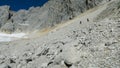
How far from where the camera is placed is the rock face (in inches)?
2304

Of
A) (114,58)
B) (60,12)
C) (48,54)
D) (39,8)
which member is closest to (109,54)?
Result: (114,58)

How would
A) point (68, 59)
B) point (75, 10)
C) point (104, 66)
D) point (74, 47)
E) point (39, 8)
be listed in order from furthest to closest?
point (39, 8) < point (75, 10) < point (74, 47) < point (68, 59) < point (104, 66)

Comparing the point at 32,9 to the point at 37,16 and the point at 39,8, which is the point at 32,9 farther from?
the point at 37,16

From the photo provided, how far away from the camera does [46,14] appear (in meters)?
79.7

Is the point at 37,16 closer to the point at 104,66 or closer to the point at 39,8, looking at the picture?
the point at 39,8

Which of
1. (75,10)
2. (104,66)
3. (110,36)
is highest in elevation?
(75,10)

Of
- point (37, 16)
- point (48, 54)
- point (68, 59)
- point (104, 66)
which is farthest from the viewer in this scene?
point (37, 16)

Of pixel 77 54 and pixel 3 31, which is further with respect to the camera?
pixel 3 31

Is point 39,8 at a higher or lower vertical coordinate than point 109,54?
higher

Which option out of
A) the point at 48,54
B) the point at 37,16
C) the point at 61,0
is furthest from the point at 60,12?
the point at 48,54

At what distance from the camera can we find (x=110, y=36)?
14766 millimetres

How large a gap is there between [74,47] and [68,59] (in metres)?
1.23

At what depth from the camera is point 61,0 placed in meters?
67.2

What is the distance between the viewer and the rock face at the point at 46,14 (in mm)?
58531
